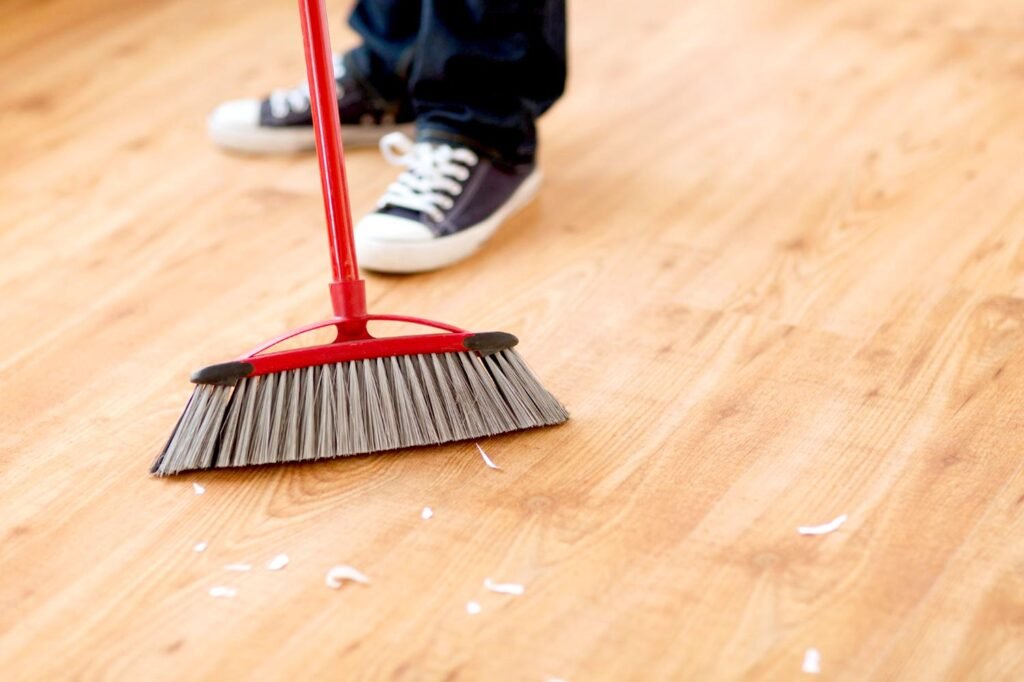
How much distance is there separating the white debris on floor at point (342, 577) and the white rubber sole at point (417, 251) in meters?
0.48

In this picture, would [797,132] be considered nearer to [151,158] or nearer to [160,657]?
[151,158]

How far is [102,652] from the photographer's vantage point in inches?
32.2

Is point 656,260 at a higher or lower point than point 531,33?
lower

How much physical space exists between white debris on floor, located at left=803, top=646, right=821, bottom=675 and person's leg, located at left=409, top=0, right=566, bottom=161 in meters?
0.79

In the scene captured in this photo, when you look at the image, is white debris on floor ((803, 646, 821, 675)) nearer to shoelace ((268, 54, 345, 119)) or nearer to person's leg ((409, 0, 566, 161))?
person's leg ((409, 0, 566, 161))

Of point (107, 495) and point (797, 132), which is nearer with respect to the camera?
point (107, 495)

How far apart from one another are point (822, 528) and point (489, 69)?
2.33 feet

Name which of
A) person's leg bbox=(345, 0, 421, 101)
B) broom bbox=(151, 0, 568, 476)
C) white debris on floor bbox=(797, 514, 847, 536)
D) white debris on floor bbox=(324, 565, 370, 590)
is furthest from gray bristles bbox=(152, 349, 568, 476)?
person's leg bbox=(345, 0, 421, 101)

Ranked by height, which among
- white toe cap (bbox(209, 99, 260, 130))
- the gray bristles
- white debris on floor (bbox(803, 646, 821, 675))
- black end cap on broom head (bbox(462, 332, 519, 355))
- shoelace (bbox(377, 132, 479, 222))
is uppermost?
white toe cap (bbox(209, 99, 260, 130))

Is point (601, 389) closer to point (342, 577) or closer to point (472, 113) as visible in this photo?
point (342, 577)

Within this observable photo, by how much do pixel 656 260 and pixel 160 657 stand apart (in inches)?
27.9

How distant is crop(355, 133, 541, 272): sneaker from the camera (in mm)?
1316

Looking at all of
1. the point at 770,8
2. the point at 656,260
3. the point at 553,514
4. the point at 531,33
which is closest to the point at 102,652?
the point at 553,514

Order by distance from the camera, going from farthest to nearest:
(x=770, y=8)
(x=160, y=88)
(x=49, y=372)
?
(x=770, y=8)
(x=160, y=88)
(x=49, y=372)
